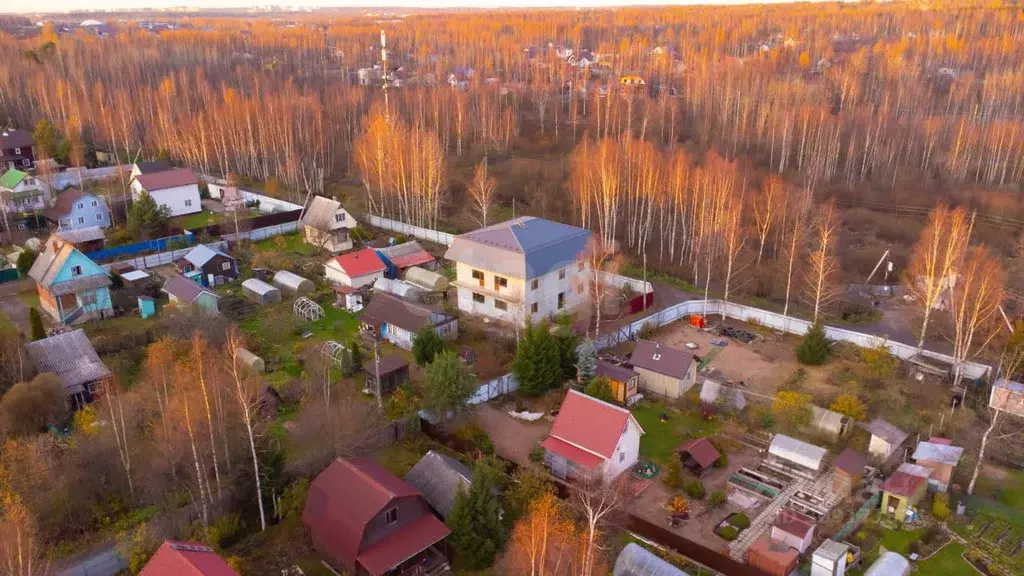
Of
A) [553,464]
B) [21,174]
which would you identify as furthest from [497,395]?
[21,174]

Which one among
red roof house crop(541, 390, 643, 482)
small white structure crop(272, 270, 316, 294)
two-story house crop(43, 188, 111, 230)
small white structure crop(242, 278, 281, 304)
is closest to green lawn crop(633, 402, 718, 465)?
red roof house crop(541, 390, 643, 482)

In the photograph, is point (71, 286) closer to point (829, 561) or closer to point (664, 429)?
point (664, 429)

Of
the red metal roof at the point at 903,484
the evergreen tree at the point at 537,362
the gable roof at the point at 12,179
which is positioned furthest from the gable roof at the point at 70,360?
the gable roof at the point at 12,179

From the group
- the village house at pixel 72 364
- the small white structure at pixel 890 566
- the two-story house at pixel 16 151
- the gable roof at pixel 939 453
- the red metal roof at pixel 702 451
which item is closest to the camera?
the small white structure at pixel 890 566

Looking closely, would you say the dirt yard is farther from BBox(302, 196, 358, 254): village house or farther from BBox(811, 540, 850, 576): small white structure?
BBox(302, 196, 358, 254): village house

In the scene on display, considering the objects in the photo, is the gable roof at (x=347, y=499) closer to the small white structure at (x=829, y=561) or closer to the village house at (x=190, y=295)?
the small white structure at (x=829, y=561)

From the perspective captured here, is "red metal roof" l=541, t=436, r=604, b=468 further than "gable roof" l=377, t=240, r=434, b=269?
No

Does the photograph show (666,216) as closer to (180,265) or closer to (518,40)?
(180,265)
